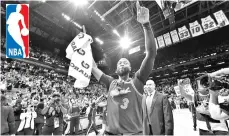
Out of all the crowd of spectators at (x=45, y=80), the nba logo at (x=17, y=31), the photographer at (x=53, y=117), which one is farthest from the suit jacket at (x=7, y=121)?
the crowd of spectators at (x=45, y=80)

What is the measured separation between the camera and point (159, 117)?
3.00 metres

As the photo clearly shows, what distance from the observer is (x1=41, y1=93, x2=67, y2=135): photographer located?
4.70m

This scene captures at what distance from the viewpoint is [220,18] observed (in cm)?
1041

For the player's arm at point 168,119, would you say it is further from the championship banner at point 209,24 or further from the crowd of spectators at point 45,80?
the championship banner at point 209,24

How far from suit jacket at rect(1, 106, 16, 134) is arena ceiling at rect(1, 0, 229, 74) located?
8.30 meters

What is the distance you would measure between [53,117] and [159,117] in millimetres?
3257

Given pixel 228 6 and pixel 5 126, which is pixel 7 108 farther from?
pixel 228 6

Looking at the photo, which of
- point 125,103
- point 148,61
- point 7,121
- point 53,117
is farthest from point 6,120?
point 148,61

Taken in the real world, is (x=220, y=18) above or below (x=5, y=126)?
above

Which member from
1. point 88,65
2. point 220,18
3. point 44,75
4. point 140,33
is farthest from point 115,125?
point 44,75

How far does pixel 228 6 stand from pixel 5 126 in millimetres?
15315

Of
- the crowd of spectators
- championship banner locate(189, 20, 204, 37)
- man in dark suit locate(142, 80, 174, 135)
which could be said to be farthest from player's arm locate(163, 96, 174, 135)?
championship banner locate(189, 20, 204, 37)

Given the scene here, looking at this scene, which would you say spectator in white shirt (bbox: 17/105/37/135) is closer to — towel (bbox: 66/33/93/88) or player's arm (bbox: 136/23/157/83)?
towel (bbox: 66/33/93/88)

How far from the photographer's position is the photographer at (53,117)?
470 cm
